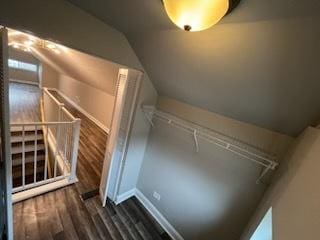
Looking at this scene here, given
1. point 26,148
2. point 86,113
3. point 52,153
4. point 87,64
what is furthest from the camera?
point 86,113

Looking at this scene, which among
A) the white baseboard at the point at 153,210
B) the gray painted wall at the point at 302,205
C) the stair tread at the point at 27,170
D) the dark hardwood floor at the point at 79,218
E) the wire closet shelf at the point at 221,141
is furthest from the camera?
the stair tread at the point at 27,170

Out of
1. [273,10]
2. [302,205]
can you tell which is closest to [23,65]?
[273,10]

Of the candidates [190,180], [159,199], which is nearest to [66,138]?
[159,199]

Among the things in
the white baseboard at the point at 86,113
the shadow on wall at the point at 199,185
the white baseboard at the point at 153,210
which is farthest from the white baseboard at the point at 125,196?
the white baseboard at the point at 86,113

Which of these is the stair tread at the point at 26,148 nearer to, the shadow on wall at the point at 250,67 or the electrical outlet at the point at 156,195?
the electrical outlet at the point at 156,195

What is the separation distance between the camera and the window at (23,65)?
8742 mm

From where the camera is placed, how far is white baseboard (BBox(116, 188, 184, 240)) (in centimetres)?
217

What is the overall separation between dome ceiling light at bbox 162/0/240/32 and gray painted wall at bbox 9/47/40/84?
35.5ft

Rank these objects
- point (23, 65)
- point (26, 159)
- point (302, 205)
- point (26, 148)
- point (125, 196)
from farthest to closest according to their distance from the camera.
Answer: point (23, 65)
point (26, 148)
point (26, 159)
point (125, 196)
point (302, 205)

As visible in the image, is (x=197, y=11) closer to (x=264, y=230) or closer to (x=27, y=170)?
(x=264, y=230)

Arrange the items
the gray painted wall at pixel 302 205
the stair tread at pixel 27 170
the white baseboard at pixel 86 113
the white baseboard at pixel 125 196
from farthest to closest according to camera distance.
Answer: the white baseboard at pixel 86 113 < the stair tread at pixel 27 170 < the white baseboard at pixel 125 196 < the gray painted wall at pixel 302 205

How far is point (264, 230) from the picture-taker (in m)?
1.03

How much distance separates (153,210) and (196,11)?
243 cm

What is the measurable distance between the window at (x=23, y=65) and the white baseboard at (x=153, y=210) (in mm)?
9789
